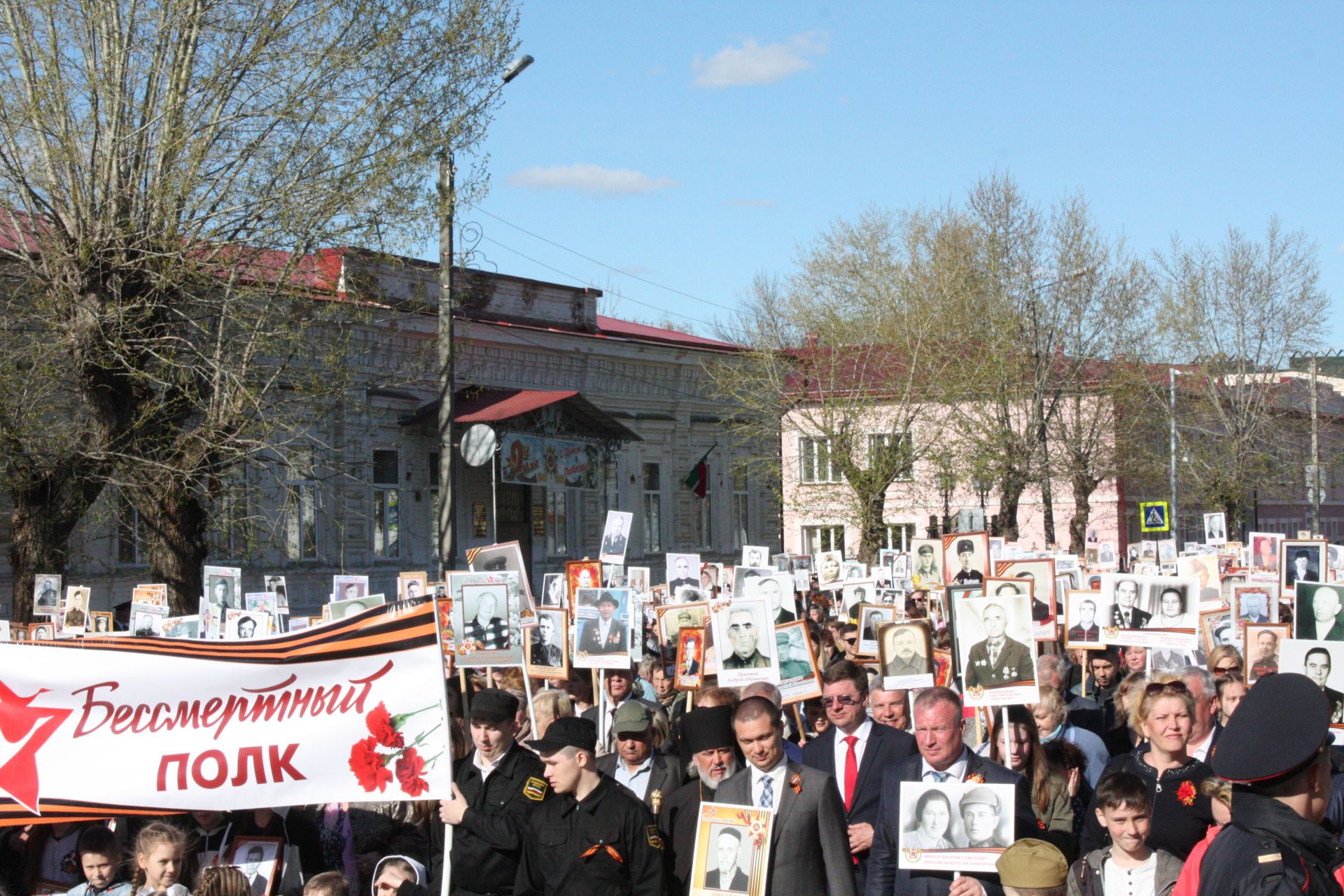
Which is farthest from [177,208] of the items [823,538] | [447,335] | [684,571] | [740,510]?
[823,538]

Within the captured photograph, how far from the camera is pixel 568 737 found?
5586mm

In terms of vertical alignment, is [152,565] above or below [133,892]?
above

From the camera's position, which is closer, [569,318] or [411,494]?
[411,494]

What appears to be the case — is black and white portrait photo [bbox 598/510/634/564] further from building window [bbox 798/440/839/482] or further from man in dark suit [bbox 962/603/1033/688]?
building window [bbox 798/440/839/482]

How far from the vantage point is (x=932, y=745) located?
17.9 ft

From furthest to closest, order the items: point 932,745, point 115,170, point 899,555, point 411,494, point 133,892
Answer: point 411,494
point 899,555
point 115,170
point 133,892
point 932,745

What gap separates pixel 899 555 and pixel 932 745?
18302 millimetres

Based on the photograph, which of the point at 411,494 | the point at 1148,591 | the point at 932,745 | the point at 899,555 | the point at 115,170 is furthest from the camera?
the point at 411,494

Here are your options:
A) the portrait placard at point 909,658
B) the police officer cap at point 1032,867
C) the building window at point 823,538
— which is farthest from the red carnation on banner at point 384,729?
the building window at point 823,538

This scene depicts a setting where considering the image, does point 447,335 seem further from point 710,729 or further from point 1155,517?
point 1155,517

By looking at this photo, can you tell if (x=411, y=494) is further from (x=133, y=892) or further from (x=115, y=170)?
(x=133, y=892)

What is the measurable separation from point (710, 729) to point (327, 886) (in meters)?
1.63

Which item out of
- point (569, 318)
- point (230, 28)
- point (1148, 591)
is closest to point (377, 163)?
point (230, 28)

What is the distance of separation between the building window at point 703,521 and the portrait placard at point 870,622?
2356cm
